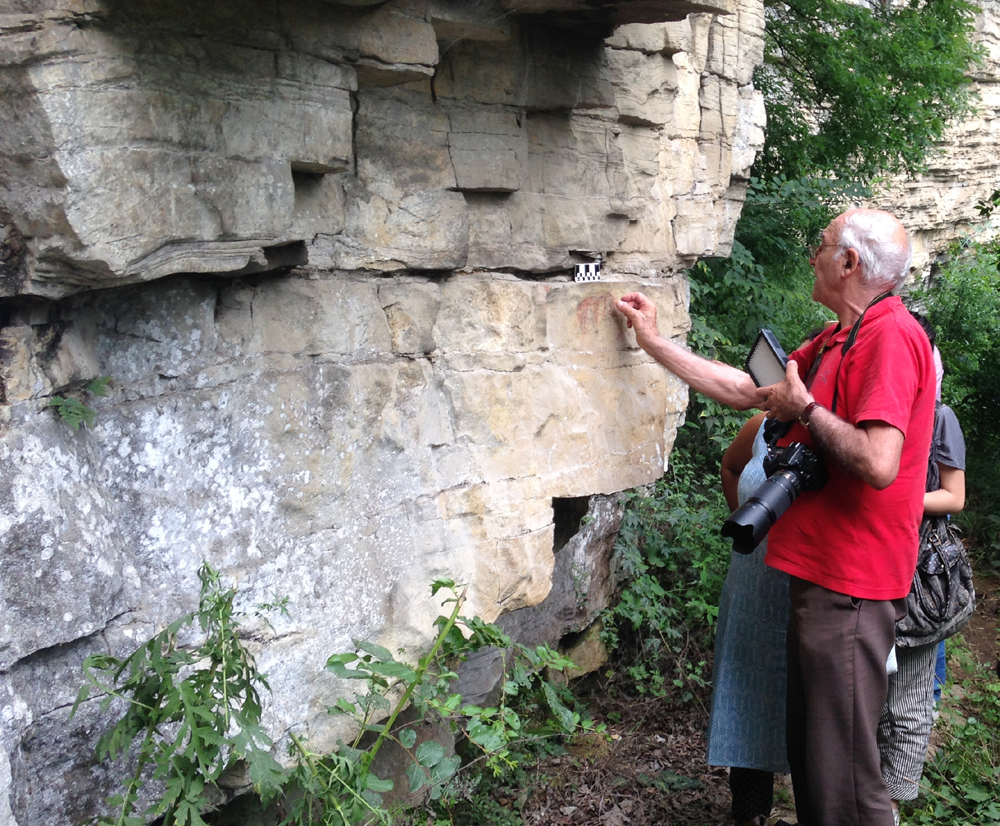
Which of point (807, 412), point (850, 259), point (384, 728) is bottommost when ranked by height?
point (384, 728)

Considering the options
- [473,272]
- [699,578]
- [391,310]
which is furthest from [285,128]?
[699,578]

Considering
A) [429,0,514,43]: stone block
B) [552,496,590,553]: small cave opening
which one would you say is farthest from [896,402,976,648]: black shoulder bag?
[429,0,514,43]: stone block

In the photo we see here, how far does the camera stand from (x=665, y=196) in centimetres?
325

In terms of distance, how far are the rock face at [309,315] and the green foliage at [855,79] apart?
3.91 m

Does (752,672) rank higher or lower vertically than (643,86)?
lower

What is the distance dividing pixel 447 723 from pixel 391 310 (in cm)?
133

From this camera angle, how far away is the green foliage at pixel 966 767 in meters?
3.38

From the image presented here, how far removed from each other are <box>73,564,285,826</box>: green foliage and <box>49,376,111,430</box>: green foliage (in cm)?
41

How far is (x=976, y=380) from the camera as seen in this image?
22.2 ft

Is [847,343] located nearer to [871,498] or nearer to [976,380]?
[871,498]

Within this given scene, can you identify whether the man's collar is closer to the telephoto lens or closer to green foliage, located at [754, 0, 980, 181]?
the telephoto lens

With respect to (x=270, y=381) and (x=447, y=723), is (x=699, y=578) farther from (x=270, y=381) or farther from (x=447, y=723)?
(x=270, y=381)

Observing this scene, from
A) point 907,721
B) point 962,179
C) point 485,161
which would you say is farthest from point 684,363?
point 962,179

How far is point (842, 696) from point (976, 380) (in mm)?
5031
